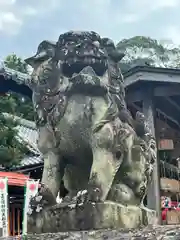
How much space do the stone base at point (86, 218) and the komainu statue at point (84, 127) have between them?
0.03 meters

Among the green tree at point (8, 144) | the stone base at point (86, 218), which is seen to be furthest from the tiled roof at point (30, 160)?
the stone base at point (86, 218)

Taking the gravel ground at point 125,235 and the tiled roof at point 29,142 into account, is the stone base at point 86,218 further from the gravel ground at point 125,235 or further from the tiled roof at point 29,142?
the tiled roof at point 29,142

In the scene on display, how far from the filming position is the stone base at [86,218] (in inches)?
103

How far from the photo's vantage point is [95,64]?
3.04 m

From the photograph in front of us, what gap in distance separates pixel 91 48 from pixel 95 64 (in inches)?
4.8

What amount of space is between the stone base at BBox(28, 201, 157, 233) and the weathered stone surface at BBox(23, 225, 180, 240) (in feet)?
0.62

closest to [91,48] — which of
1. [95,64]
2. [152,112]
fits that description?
[95,64]

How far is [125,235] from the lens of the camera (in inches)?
88.9

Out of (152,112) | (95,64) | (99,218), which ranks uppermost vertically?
(152,112)

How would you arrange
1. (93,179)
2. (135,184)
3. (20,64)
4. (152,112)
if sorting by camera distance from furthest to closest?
(20,64) < (152,112) < (135,184) < (93,179)

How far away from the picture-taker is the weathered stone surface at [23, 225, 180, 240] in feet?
6.73

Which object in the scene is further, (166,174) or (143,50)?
(143,50)

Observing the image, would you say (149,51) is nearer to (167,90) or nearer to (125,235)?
(167,90)

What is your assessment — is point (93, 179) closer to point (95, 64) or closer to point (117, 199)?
point (117, 199)
